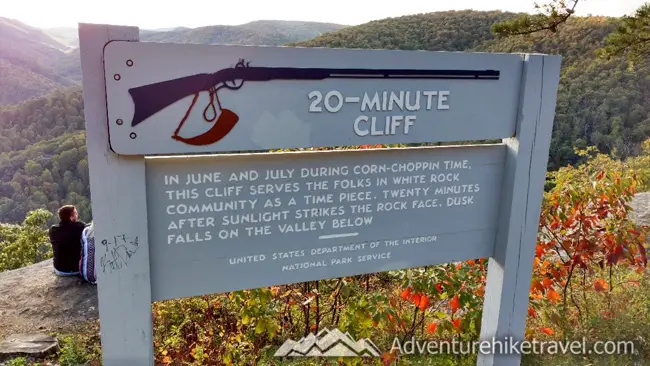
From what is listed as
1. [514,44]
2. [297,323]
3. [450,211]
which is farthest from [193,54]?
[514,44]

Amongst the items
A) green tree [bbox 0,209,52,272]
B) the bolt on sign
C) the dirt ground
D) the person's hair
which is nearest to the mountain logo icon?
the bolt on sign

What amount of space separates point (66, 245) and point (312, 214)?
4197 mm

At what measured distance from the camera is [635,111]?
2522 centimetres

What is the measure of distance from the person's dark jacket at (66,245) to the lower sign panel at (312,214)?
3.93 metres

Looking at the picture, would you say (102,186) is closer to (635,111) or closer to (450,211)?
(450,211)

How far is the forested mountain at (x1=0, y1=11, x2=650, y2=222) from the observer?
2561 cm

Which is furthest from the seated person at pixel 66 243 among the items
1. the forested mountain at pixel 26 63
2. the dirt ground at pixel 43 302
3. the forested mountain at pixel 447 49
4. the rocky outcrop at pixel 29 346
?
the forested mountain at pixel 26 63

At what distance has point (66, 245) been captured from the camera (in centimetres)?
508

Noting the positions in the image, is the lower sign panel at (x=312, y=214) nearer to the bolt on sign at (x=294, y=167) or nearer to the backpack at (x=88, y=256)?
the bolt on sign at (x=294, y=167)

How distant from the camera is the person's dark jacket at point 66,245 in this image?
508 cm

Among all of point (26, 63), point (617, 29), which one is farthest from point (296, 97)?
point (26, 63)

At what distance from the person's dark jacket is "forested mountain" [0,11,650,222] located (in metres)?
14.5

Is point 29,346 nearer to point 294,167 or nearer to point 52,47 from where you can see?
point 294,167

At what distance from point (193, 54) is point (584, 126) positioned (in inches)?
1140
